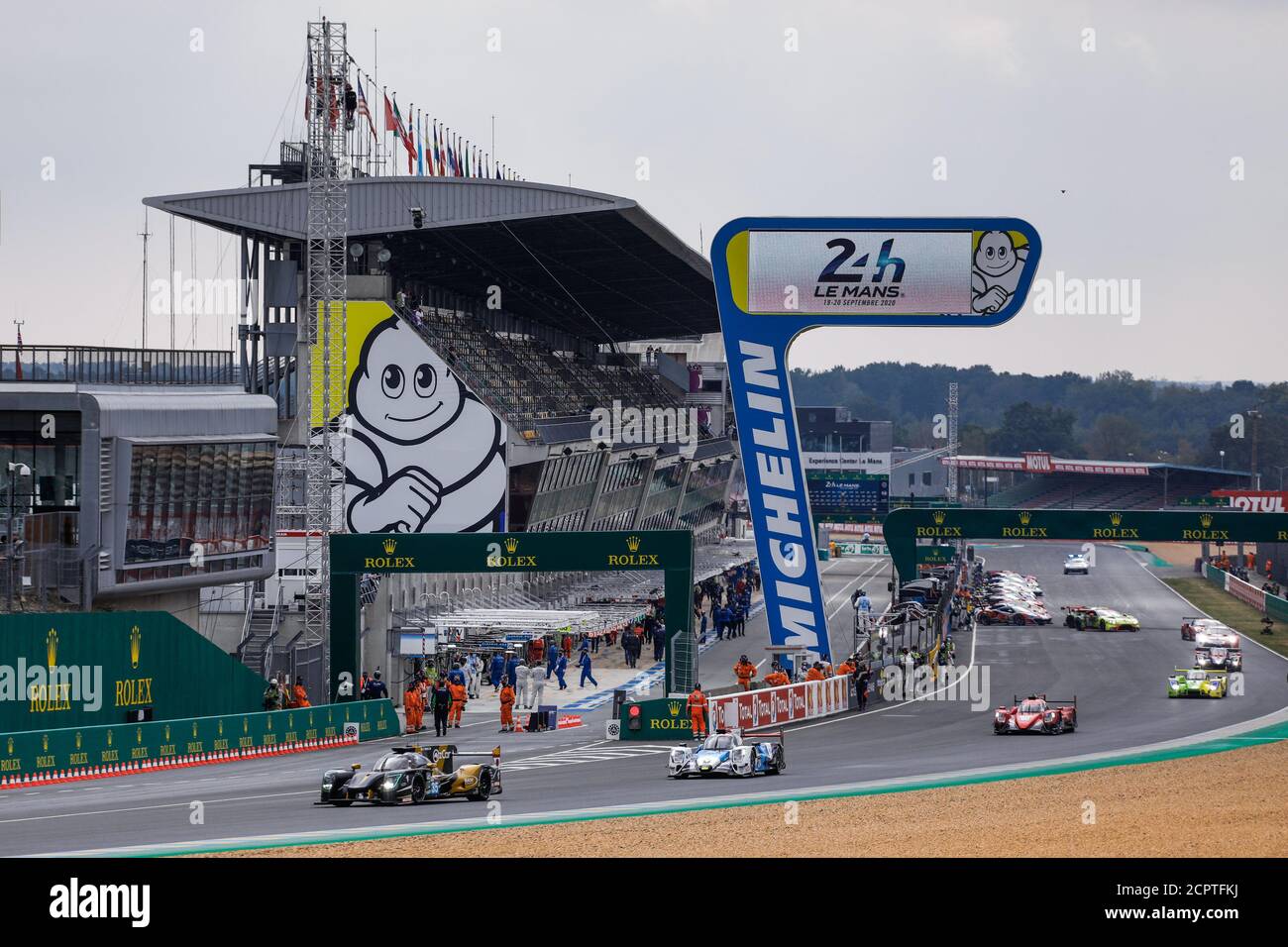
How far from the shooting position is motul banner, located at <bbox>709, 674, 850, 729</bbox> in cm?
3188

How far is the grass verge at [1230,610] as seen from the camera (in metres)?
60.0

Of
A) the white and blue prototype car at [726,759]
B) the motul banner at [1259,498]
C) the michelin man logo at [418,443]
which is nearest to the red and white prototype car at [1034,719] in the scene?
the white and blue prototype car at [726,759]

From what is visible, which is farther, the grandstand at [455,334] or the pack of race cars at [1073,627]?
the grandstand at [455,334]

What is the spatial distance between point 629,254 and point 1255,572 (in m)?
49.9

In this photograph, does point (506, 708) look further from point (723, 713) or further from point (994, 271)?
point (994, 271)

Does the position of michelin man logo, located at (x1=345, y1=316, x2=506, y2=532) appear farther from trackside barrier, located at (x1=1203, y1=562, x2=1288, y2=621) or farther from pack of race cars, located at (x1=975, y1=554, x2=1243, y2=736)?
trackside barrier, located at (x1=1203, y1=562, x2=1288, y2=621)

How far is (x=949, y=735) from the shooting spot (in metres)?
32.0

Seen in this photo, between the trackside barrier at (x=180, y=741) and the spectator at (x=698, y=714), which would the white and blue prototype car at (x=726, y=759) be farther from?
the trackside barrier at (x=180, y=741)

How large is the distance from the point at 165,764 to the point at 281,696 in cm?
497

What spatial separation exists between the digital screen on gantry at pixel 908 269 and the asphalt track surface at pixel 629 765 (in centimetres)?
922

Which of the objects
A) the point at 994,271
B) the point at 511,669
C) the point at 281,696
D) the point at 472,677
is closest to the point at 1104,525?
the point at 994,271

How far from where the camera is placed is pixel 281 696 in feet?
115

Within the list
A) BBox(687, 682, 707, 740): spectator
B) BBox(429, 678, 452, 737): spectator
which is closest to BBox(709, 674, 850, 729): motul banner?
BBox(687, 682, 707, 740): spectator
